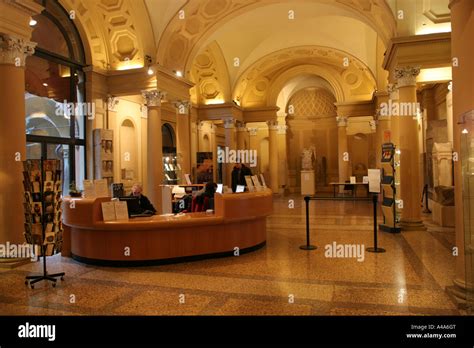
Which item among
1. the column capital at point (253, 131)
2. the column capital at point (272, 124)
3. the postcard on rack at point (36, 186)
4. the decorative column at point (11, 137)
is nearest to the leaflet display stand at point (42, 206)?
the postcard on rack at point (36, 186)

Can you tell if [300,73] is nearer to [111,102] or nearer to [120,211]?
[111,102]

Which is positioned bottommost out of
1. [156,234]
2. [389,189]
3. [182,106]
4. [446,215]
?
[446,215]

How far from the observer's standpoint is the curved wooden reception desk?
604 centimetres

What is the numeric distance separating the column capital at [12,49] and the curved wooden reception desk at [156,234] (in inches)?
106

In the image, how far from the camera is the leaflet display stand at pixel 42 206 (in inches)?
203

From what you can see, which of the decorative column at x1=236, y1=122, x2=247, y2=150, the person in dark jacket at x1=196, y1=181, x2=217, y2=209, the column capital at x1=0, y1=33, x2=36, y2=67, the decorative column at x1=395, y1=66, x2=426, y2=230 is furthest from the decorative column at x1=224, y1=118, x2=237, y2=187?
the column capital at x1=0, y1=33, x2=36, y2=67

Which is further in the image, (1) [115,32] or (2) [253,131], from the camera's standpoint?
(2) [253,131]

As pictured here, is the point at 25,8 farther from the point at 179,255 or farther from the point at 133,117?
the point at 133,117

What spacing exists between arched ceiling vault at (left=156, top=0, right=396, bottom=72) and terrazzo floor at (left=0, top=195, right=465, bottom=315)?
6.87 meters

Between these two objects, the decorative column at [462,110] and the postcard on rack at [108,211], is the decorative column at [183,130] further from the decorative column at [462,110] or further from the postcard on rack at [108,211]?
the decorative column at [462,110]

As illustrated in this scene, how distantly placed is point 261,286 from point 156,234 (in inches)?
84.4

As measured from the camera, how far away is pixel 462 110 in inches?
163

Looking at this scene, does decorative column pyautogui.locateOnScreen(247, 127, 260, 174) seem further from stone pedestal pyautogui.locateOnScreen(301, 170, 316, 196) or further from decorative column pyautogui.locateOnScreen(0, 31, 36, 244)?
decorative column pyautogui.locateOnScreen(0, 31, 36, 244)

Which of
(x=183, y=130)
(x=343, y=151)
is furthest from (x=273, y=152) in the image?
(x=183, y=130)
